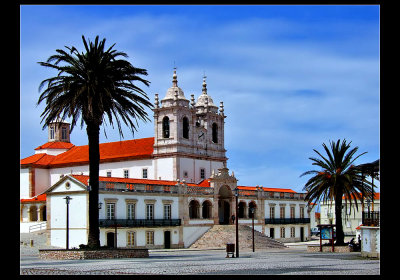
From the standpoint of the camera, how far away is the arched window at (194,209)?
61.4 meters

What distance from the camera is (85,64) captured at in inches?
1308

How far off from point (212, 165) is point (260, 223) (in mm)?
9563

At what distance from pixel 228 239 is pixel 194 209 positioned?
17.1ft

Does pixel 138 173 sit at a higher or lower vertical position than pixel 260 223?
higher

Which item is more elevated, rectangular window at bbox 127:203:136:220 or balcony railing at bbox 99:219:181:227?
rectangular window at bbox 127:203:136:220

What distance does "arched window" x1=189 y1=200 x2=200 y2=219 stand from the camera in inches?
2419

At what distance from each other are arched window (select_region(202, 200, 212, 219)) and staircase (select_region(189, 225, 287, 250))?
5.42ft

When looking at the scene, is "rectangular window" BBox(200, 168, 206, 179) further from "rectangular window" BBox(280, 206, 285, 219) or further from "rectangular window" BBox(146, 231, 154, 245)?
"rectangular window" BBox(146, 231, 154, 245)

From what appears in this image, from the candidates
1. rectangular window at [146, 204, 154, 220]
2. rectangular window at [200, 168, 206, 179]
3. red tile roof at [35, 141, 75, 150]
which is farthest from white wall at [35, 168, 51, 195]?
rectangular window at [146, 204, 154, 220]

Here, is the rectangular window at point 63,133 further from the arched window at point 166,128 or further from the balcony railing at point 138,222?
the balcony railing at point 138,222

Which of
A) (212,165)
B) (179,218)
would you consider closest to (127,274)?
(179,218)

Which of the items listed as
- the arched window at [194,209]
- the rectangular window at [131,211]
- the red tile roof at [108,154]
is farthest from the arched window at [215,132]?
the rectangular window at [131,211]
